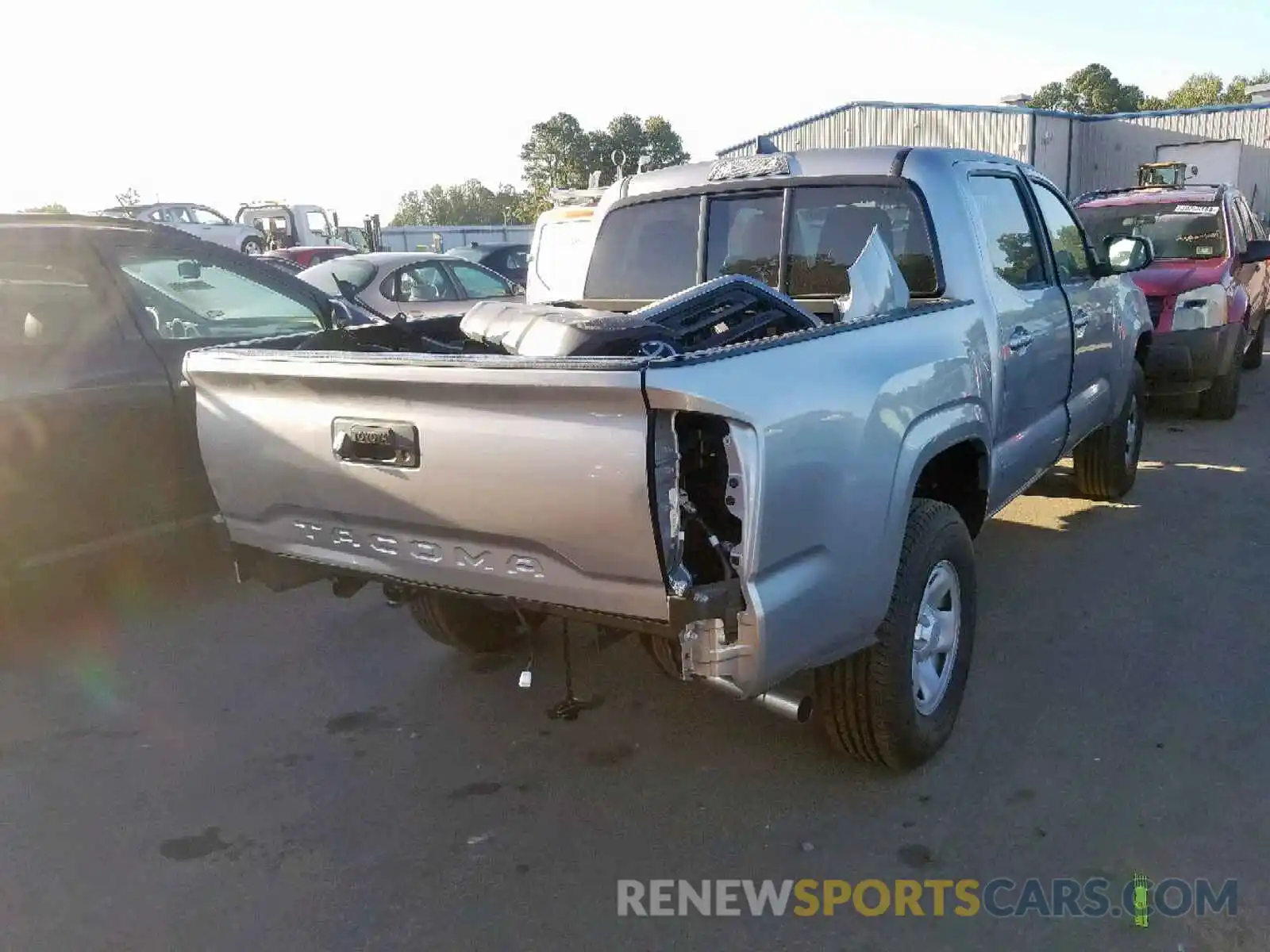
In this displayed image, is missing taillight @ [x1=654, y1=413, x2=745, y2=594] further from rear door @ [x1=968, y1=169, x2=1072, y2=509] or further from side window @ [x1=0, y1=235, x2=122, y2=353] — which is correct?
side window @ [x1=0, y1=235, x2=122, y2=353]

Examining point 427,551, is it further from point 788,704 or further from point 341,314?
point 341,314

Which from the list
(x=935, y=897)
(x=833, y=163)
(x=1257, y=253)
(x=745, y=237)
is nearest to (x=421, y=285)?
(x=745, y=237)

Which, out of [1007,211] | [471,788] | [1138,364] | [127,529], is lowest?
[471,788]

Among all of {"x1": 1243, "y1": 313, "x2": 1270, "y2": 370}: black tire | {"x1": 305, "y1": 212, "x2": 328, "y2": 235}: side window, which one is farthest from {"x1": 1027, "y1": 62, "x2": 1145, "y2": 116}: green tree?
{"x1": 1243, "y1": 313, "x2": 1270, "y2": 370}: black tire

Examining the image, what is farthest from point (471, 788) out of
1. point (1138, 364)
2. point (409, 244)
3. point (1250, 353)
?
point (409, 244)

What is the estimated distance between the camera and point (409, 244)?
1436 inches

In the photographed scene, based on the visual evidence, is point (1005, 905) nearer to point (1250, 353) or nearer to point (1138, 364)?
point (1138, 364)

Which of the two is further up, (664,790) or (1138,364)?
(1138,364)

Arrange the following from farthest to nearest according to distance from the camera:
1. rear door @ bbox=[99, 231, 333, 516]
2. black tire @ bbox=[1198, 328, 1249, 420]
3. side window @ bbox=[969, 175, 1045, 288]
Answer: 1. black tire @ bbox=[1198, 328, 1249, 420]
2. rear door @ bbox=[99, 231, 333, 516]
3. side window @ bbox=[969, 175, 1045, 288]

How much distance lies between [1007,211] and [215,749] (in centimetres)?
371

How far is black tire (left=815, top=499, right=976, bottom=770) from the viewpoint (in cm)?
284

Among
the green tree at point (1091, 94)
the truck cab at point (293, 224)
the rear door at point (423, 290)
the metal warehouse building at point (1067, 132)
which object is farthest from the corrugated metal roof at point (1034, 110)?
the green tree at point (1091, 94)

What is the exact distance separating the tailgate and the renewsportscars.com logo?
0.80 metres

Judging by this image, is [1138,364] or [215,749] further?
[1138,364]
